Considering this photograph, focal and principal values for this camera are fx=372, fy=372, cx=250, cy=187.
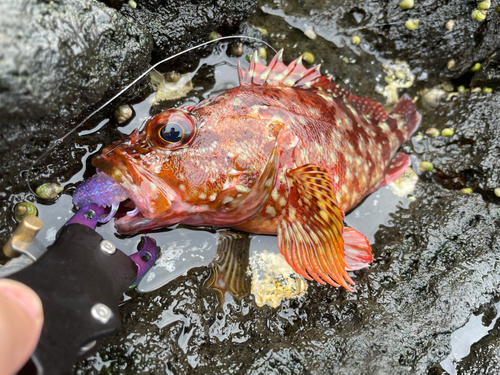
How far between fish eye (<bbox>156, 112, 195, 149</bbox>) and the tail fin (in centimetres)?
245

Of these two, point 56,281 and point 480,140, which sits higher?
point 480,140

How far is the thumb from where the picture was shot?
1.63 metres

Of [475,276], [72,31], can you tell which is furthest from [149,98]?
[475,276]

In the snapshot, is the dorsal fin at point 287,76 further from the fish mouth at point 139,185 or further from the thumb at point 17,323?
the thumb at point 17,323

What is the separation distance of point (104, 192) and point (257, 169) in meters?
1.06

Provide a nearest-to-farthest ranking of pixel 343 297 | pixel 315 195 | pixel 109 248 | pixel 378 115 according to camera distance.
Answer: pixel 109 248, pixel 315 195, pixel 343 297, pixel 378 115

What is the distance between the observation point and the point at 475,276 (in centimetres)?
307

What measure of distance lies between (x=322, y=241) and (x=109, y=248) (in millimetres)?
1504

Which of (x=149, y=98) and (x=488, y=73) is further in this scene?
(x=488, y=73)

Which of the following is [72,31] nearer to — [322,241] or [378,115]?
[322,241]

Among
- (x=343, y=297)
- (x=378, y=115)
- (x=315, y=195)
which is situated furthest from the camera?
(x=378, y=115)

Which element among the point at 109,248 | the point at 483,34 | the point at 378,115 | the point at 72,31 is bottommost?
the point at 109,248

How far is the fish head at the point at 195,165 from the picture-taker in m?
2.46

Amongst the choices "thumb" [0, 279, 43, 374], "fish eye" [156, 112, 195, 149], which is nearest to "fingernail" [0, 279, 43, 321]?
"thumb" [0, 279, 43, 374]
